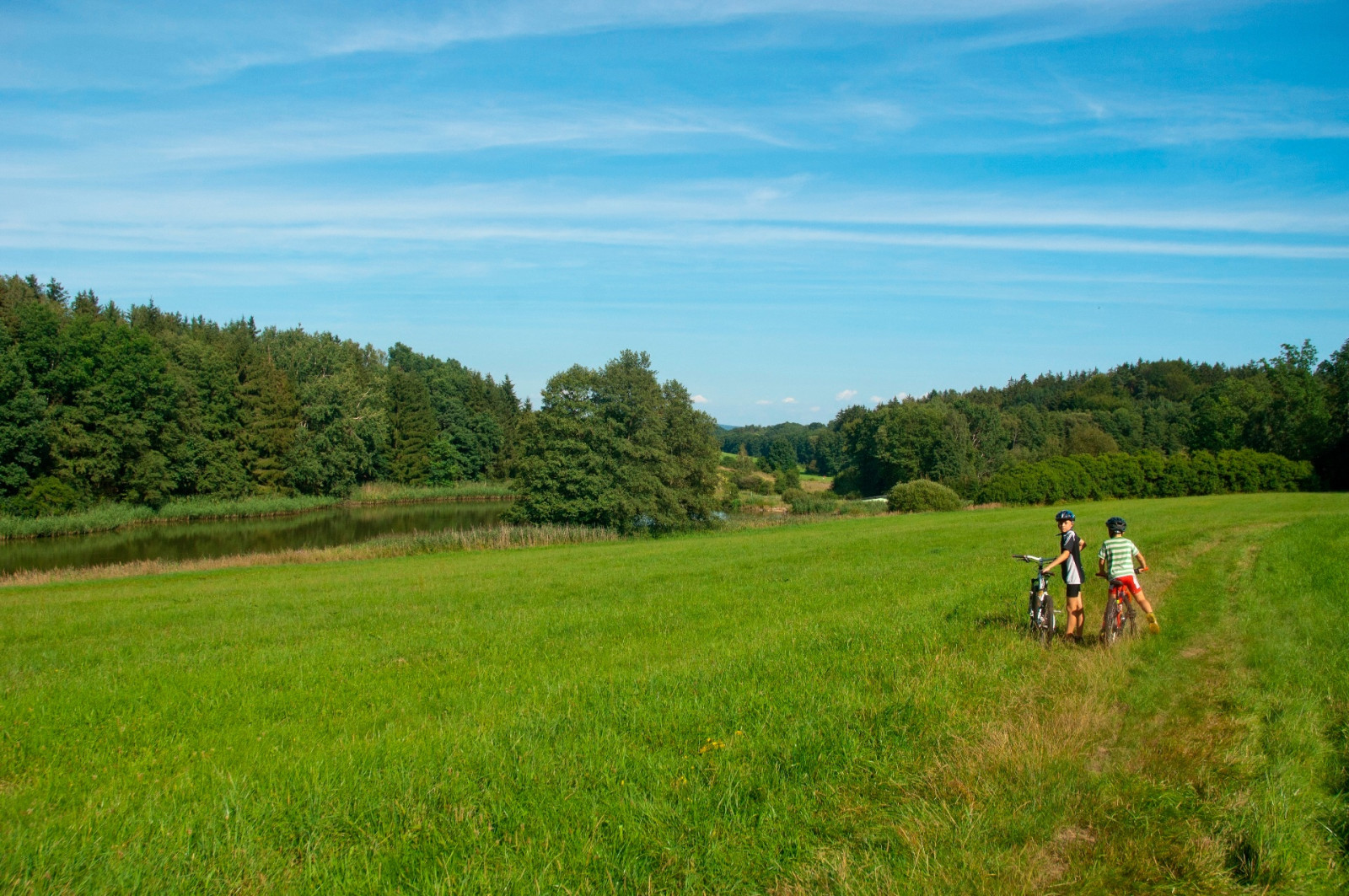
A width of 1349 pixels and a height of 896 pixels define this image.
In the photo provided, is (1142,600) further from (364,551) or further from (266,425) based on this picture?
(266,425)

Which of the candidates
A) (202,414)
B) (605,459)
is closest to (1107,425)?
(605,459)

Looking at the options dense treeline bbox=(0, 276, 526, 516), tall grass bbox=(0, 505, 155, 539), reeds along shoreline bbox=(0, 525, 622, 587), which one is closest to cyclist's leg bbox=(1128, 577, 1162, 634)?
reeds along shoreline bbox=(0, 525, 622, 587)

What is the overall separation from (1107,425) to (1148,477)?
213 ft

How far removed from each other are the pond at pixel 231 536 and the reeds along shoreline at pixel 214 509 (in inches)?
45.3

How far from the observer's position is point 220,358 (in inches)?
2886

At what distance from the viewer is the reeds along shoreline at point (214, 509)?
5047 centimetres

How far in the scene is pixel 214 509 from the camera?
64.4 metres

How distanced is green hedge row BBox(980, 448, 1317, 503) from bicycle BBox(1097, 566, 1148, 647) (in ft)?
171

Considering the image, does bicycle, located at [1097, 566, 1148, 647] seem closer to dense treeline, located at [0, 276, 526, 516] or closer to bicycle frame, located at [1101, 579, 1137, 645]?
bicycle frame, located at [1101, 579, 1137, 645]

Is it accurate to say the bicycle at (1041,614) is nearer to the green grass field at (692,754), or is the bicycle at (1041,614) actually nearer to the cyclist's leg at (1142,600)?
the green grass field at (692,754)

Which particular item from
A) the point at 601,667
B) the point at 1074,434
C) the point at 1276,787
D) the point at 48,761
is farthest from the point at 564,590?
the point at 1074,434

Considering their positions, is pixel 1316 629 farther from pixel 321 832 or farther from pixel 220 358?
pixel 220 358

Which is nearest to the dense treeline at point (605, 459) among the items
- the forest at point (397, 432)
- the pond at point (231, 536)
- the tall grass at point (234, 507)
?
the forest at point (397, 432)

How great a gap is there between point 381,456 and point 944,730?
88.9m
